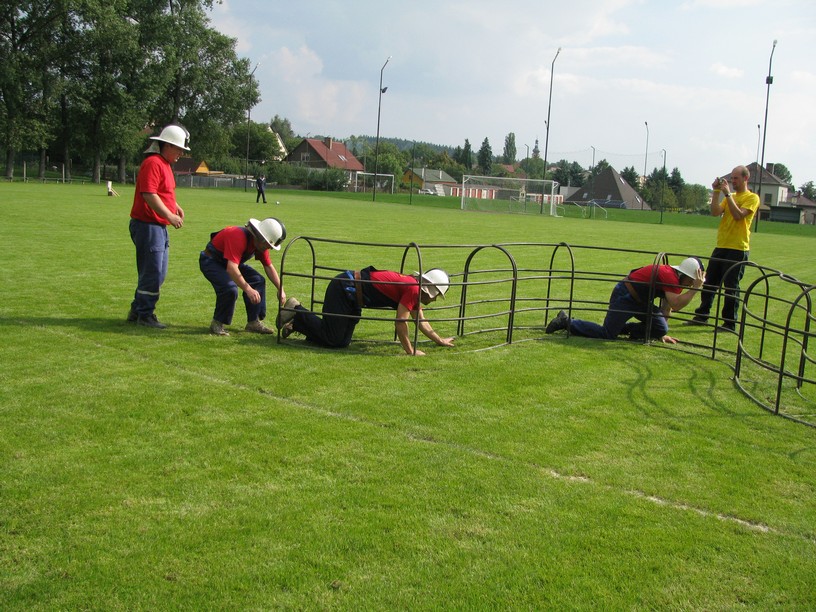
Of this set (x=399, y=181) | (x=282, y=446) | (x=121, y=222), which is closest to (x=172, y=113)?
(x=399, y=181)

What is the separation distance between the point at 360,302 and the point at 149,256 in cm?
253

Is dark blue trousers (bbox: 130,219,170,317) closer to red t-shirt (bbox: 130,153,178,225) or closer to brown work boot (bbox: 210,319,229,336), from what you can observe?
red t-shirt (bbox: 130,153,178,225)

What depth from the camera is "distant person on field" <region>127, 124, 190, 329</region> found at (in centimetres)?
835

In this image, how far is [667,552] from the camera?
4020mm

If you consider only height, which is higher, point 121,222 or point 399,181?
point 399,181

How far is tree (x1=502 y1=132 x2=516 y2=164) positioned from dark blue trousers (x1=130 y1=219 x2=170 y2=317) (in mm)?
186749

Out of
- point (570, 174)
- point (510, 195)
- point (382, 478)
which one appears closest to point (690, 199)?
point (570, 174)

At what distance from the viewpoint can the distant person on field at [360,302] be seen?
26.4ft

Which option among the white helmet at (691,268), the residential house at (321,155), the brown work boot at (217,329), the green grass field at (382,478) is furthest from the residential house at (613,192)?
the green grass field at (382,478)

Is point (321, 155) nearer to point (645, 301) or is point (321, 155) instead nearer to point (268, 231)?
point (645, 301)

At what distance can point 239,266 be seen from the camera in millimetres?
8672

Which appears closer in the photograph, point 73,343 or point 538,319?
point 73,343

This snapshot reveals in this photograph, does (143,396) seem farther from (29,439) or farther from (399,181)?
(399,181)

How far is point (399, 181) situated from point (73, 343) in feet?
362
